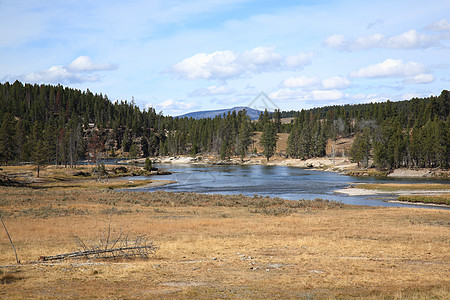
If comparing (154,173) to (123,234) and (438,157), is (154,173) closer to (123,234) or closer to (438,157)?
(438,157)

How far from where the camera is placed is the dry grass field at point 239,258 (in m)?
14.6

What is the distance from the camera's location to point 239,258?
66.8 feet

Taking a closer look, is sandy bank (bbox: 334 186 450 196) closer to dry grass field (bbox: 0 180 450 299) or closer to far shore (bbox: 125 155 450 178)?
dry grass field (bbox: 0 180 450 299)

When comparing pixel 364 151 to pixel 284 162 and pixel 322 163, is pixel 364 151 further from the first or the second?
pixel 284 162

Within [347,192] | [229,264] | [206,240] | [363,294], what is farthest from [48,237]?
[347,192]

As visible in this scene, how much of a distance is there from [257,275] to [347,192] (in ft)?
185

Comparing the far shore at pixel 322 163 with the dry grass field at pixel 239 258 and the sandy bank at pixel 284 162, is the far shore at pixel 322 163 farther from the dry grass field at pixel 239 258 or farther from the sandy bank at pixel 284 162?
the dry grass field at pixel 239 258

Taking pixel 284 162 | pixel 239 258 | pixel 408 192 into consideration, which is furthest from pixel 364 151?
pixel 239 258

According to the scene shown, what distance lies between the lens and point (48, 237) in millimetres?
26234

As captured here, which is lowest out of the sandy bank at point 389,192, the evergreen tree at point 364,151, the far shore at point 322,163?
the sandy bank at point 389,192

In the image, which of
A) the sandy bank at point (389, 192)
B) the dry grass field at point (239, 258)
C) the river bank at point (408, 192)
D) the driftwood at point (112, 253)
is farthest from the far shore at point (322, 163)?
the driftwood at point (112, 253)

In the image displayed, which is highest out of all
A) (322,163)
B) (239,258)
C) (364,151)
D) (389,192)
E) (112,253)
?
(364,151)

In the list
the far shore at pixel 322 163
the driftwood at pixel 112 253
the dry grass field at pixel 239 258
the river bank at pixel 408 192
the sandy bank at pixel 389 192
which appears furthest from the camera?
the far shore at pixel 322 163

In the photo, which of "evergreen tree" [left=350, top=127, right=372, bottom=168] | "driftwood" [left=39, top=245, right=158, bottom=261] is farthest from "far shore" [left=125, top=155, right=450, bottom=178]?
"driftwood" [left=39, top=245, right=158, bottom=261]
